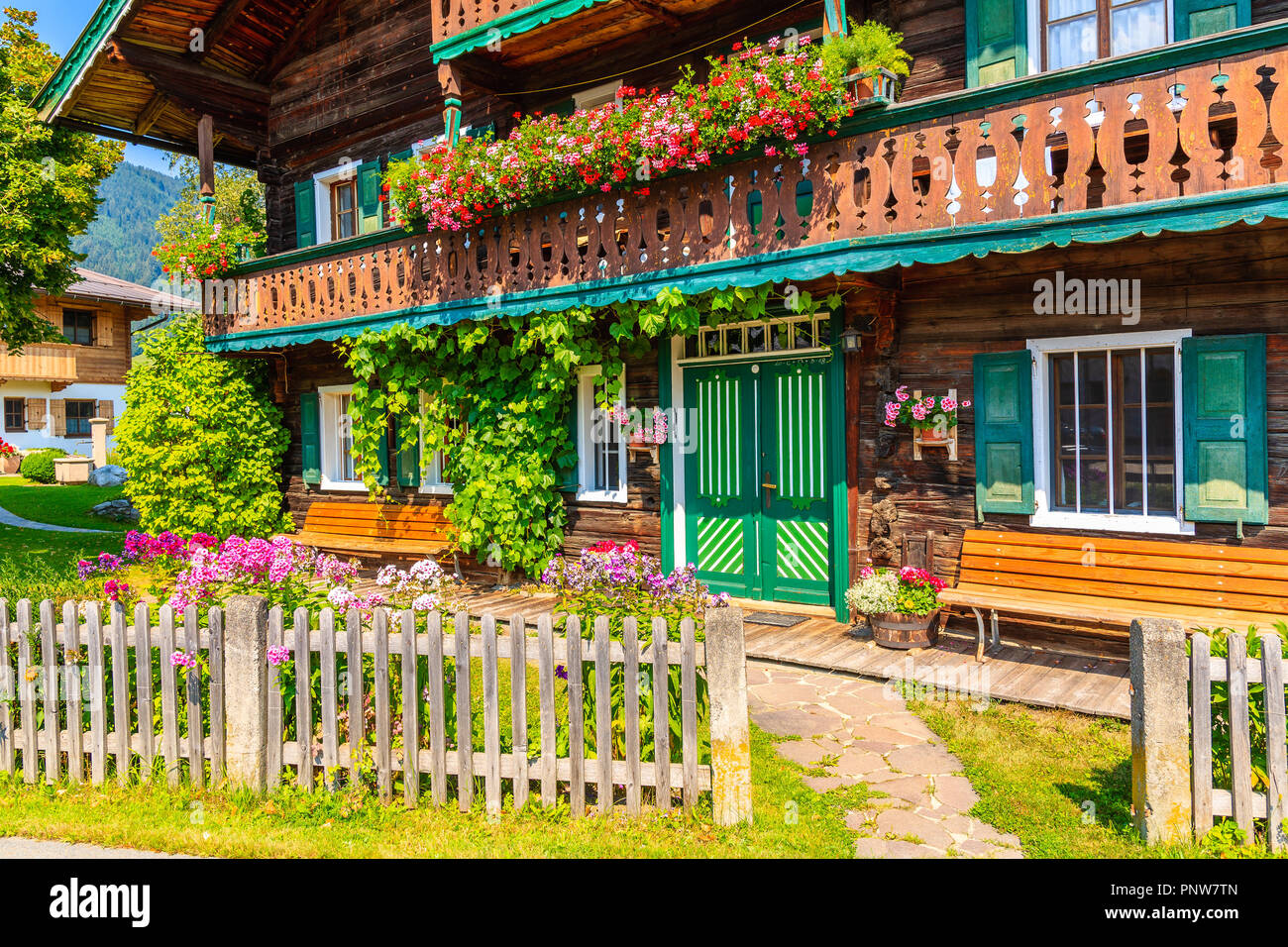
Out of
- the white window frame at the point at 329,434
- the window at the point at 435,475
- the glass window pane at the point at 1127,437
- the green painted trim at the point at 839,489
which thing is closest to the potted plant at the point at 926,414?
the green painted trim at the point at 839,489

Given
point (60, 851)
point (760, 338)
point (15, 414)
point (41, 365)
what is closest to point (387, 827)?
point (60, 851)

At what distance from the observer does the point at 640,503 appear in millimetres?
10867

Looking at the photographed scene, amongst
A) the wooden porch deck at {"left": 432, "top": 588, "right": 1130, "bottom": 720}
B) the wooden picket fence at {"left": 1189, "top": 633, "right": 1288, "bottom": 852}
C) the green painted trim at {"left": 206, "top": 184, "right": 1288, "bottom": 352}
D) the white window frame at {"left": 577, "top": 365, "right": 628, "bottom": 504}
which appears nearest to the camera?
the wooden picket fence at {"left": 1189, "top": 633, "right": 1288, "bottom": 852}

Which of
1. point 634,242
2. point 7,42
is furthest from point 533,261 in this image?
point 7,42

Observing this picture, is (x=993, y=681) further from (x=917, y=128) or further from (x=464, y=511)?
(x=464, y=511)

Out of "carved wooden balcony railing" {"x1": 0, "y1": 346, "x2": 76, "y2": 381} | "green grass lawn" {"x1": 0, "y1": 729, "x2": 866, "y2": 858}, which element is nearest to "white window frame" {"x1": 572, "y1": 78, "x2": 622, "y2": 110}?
"green grass lawn" {"x1": 0, "y1": 729, "x2": 866, "y2": 858}

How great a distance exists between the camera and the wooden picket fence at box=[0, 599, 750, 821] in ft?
14.3

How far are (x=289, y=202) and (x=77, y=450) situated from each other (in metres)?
24.5

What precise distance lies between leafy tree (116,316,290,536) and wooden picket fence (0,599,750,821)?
8651 millimetres

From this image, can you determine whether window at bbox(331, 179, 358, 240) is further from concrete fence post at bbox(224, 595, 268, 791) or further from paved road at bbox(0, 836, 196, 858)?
paved road at bbox(0, 836, 196, 858)

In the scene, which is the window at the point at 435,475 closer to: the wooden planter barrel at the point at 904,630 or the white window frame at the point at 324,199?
the white window frame at the point at 324,199

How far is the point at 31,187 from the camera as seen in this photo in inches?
562

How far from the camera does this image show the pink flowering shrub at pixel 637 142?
7.95m

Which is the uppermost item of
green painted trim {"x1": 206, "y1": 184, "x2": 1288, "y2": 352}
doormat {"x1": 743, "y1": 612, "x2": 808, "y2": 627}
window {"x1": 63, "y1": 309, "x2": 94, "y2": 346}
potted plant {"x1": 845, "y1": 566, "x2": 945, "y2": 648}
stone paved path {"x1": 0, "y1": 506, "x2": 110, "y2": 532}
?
window {"x1": 63, "y1": 309, "x2": 94, "y2": 346}
